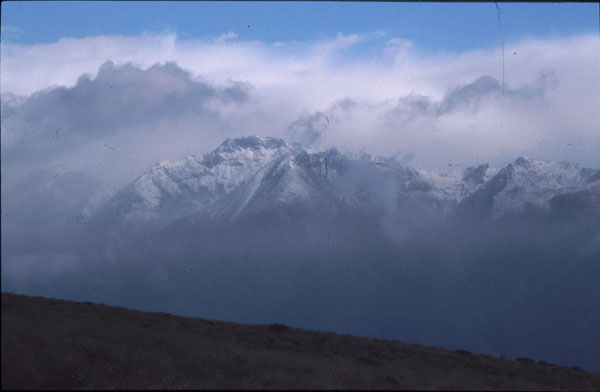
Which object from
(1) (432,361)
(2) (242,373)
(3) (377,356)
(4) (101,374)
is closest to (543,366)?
(1) (432,361)

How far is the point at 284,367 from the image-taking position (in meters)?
36.4

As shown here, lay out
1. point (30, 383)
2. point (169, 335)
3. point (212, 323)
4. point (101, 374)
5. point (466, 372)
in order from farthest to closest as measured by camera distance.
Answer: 1. point (212, 323)
2. point (466, 372)
3. point (169, 335)
4. point (101, 374)
5. point (30, 383)

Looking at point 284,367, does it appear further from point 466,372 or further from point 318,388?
point 466,372

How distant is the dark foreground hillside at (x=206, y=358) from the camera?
29.5 metres

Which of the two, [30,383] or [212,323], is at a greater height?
[212,323]

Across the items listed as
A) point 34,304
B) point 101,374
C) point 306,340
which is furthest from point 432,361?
point 34,304

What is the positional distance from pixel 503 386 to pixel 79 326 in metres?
28.8

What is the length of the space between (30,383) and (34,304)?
15208 millimetres

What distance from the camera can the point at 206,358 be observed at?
36031 mm

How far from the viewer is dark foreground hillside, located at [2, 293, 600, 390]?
29.5 meters

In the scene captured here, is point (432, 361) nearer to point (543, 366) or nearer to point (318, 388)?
point (543, 366)

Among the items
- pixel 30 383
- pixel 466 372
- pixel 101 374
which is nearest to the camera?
pixel 30 383

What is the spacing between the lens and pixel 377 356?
45.3 m

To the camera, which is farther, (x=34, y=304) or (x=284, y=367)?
(x=34, y=304)
